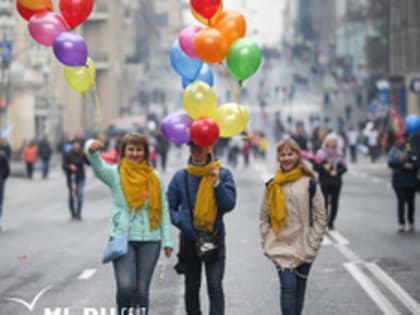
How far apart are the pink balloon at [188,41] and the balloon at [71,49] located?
847mm

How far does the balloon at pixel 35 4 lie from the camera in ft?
30.5

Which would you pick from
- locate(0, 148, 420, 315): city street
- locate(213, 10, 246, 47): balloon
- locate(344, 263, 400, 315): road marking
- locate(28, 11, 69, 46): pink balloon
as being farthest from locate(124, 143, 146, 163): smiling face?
locate(344, 263, 400, 315): road marking

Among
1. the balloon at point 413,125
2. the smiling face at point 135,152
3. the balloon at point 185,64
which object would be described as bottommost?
the balloon at point 413,125

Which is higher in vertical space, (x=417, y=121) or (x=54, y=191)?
(x=417, y=121)

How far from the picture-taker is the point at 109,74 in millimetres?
80125

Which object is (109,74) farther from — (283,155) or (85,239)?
(283,155)

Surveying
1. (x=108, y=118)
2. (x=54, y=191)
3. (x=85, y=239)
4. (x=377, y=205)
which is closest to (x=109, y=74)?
(x=108, y=118)

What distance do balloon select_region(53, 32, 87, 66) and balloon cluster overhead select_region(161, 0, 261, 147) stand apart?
0.74 metres

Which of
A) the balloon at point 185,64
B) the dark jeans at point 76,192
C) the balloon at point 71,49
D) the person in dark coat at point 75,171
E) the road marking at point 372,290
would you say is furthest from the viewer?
the dark jeans at point 76,192

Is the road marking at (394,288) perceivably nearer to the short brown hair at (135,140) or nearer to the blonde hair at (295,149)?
the blonde hair at (295,149)

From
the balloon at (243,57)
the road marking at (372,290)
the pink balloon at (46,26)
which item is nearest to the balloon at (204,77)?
the balloon at (243,57)

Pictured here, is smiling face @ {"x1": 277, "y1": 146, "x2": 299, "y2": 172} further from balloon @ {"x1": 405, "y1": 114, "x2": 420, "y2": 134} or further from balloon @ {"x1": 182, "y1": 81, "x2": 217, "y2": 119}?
balloon @ {"x1": 405, "y1": 114, "x2": 420, "y2": 134}

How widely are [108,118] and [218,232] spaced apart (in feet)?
240

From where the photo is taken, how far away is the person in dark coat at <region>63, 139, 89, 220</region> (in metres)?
21.1
